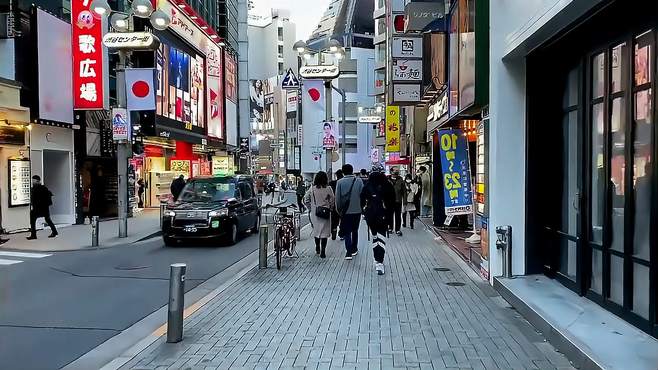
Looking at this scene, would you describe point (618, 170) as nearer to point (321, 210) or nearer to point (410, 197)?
point (321, 210)

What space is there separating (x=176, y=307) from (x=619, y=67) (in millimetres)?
5603

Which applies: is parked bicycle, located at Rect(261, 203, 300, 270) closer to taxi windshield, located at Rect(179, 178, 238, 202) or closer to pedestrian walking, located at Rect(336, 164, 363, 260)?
pedestrian walking, located at Rect(336, 164, 363, 260)

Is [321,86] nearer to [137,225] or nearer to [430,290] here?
[137,225]

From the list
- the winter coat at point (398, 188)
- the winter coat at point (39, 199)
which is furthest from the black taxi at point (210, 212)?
the winter coat at point (398, 188)

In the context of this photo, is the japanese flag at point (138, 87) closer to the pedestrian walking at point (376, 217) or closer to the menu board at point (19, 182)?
the menu board at point (19, 182)

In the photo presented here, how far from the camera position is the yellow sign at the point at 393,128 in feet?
140

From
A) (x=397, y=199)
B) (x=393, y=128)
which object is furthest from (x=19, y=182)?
(x=393, y=128)

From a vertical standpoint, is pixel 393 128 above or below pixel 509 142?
above

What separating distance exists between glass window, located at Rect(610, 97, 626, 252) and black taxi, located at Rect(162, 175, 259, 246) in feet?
36.9

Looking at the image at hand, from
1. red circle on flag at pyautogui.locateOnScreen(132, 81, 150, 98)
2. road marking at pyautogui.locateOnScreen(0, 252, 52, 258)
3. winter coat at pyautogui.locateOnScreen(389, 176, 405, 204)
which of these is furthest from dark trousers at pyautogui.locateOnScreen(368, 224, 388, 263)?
red circle on flag at pyautogui.locateOnScreen(132, 81, 150, 98)

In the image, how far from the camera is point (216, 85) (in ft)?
139

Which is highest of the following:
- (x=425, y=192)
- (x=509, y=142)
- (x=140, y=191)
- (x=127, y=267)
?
(x=509, y=142)

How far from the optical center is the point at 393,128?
4306cm

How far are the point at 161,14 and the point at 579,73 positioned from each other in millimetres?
12960
